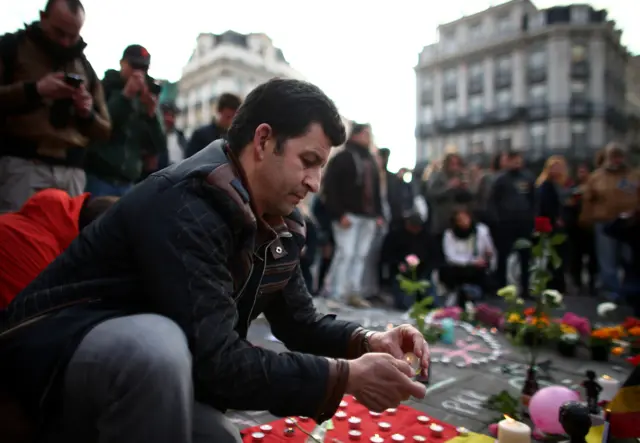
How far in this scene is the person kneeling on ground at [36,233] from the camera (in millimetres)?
2098

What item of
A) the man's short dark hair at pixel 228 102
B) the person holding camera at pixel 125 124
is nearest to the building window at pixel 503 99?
the man's short dark hair at pixel 228 102

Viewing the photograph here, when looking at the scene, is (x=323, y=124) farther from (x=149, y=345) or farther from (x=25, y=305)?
(x=25, y=305)

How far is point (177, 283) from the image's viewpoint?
1.33 meters

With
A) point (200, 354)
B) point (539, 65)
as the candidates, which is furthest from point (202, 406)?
point (539, 65)

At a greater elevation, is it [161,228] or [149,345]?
[161,228]

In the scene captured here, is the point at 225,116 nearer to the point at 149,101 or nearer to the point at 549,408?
the point at 149,101

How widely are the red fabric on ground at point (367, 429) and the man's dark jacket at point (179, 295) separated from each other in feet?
3.05

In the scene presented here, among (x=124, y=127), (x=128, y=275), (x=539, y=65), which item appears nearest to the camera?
(x=128, y=275)

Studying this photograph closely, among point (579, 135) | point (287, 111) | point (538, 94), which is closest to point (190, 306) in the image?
point (287, 111)

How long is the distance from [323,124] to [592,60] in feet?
119

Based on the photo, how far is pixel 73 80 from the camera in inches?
117

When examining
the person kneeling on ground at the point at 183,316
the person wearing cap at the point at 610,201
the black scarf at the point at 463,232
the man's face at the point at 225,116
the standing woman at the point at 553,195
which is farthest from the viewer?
the standing woman at the point at 553,195

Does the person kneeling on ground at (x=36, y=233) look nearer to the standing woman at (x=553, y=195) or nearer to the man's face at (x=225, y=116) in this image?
the man's face at (x=225, y=116)

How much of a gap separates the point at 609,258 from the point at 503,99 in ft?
112
